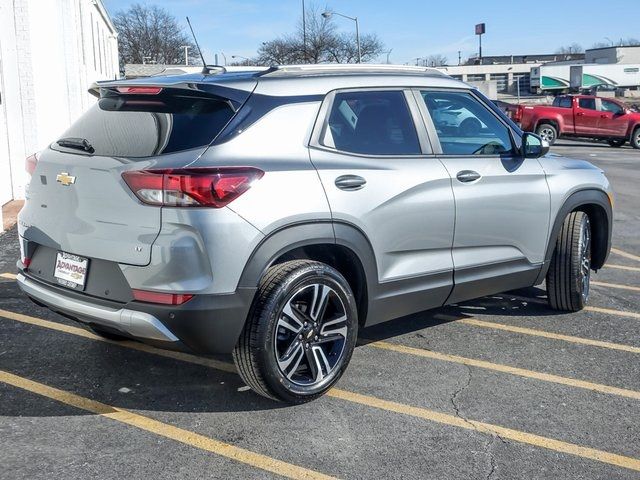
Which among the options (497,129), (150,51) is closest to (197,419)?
(497,129)

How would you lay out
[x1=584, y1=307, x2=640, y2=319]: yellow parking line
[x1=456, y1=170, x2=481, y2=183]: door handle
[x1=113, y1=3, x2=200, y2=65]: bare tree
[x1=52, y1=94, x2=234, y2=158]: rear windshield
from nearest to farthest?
[x1=52, y1=94, x2=234, y2=158]: rear windshield
[x1=456, y1=170, x2=481, y2=183]: door handle
[x1=584, y1=307, x2=640, y2=319]: yellow parking line
[x1=113, y1=3, x2=200, y2=65]: bare tree

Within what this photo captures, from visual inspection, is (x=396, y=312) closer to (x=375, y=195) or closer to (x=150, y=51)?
(x=375, y=195)

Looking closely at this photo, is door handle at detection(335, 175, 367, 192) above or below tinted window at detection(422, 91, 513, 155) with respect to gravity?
below

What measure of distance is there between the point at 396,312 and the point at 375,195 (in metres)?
0.79

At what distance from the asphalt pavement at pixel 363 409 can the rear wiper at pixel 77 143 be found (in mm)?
1370

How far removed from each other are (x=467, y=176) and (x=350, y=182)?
1.05 metres

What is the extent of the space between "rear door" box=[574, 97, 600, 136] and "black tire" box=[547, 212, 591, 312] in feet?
75.3

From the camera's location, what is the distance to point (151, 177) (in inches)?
138

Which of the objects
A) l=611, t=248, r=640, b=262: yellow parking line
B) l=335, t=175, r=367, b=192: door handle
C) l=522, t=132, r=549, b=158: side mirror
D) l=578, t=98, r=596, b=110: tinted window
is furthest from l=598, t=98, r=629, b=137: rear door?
l=335, t=175, r=367, b=192: door handle

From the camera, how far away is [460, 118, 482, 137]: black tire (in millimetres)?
4989

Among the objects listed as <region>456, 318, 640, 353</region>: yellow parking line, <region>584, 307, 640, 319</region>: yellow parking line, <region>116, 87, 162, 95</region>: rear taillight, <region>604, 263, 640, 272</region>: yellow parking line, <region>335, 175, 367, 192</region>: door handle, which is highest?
<region>116, 87, 162, 95</region>: rear taillight

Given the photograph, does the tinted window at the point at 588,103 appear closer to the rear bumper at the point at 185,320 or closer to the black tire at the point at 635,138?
the black tire at the point at 635,138

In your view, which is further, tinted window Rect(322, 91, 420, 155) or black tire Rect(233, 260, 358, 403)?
tinted window Rect(322, 91, 420, 155)

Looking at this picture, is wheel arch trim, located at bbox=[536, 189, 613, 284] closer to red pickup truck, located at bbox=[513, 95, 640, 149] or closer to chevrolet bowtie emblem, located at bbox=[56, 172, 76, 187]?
chevrolet bowtie emblem, located at bbox=[56, 172, 76, 187]
